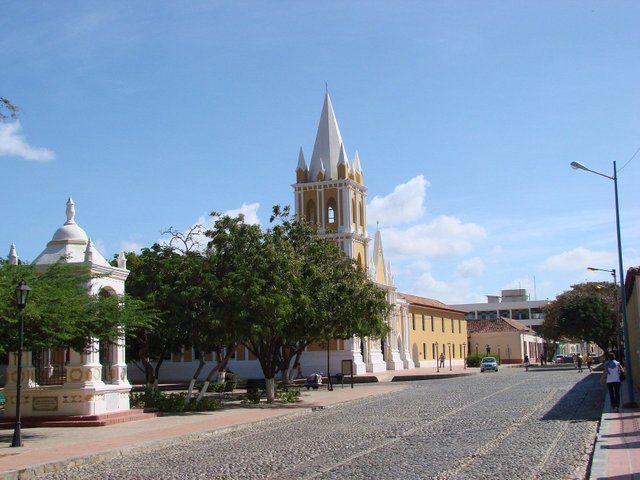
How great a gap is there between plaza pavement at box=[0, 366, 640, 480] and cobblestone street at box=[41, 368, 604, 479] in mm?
299

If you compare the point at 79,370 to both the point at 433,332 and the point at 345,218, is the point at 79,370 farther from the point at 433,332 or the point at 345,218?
the point at 433,332

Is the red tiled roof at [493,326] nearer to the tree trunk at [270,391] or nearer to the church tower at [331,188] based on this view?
the church tower at [331,188]

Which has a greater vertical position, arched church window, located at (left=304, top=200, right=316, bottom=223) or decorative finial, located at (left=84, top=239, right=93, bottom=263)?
arched church window, located at (left=304, top=200, right=316, bottom=223)

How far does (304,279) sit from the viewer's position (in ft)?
97.5

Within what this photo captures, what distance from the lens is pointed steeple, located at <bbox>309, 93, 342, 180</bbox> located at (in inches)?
2532

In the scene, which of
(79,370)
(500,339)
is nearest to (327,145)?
(500,339)

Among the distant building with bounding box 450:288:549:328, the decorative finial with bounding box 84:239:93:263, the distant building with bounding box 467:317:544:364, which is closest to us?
the decorative finial with bounding box 84:239:93:263

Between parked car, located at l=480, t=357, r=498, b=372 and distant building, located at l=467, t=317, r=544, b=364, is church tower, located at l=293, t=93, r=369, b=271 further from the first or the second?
distant building, located at l=467, t=317, r=544, b=364

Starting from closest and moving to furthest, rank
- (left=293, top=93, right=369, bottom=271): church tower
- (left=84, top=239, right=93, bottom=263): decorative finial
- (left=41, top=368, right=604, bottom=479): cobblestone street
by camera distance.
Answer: (left=41, top=368, right=604, bottom=479): cobblestone street → (left=84, top=239, right=93, bottom=263): decorative finial → (left=293, top=93, right=369, bottom=271): church tower

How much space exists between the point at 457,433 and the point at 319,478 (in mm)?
6687

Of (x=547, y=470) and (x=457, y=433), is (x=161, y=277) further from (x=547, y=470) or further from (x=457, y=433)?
(x=547, y=470)

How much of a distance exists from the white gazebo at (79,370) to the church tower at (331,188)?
39.4 m

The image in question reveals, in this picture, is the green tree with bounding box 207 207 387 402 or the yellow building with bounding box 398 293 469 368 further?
the yellow building with bounding box 398 293 469 368

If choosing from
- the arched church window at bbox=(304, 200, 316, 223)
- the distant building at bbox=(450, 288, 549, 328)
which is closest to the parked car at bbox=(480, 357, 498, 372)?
the arched church window at bbox=(304, 200, 316, 223)
